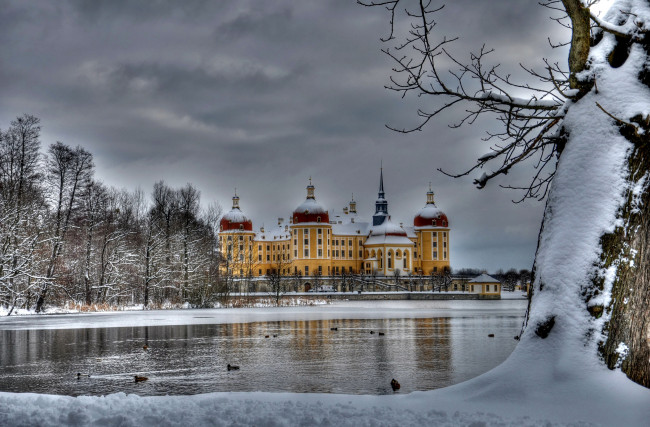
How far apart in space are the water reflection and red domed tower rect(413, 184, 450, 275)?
104973mm

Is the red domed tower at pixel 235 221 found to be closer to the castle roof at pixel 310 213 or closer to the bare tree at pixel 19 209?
the castle roof at pixel 310 213

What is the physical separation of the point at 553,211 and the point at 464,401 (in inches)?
84.9

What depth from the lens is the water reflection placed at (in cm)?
938

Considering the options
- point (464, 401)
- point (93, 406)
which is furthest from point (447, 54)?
point (93, 406)

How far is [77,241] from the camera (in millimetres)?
50688

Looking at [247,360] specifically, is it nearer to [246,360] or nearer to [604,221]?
[246,360]

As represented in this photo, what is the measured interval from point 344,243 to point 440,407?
11864 centimetres

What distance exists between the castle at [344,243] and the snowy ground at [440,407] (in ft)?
349

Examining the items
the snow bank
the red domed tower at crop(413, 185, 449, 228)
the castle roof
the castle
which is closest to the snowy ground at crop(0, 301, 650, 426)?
the snow bank

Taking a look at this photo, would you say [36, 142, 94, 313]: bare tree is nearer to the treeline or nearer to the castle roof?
the treeline

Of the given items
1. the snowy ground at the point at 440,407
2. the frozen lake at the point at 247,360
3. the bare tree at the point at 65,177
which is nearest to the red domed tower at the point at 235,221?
the bare tree at the point at 65,177

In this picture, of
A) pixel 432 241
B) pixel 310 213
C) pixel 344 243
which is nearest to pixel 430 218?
pixel 432 241

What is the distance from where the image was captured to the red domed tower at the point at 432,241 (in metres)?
124

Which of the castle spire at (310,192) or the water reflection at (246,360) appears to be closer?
the water reflection at (246,360)
